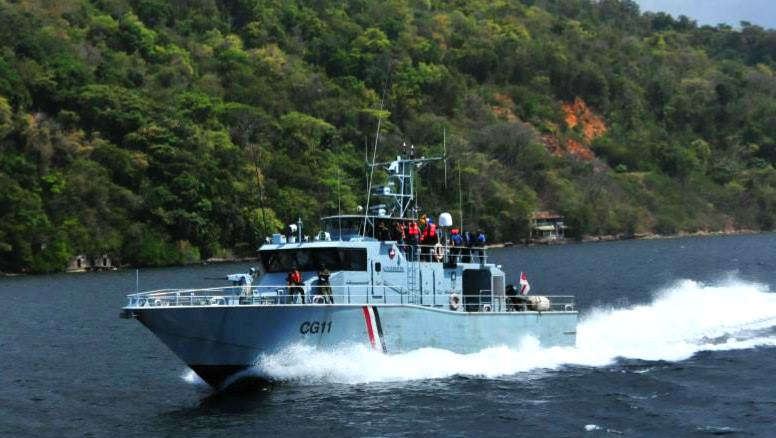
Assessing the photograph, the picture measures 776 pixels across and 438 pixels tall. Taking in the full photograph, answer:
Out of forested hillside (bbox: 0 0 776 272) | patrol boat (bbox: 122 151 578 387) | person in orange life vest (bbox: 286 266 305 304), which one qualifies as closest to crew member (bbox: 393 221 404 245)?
patrol boat (bbox: 122 151 578 387)

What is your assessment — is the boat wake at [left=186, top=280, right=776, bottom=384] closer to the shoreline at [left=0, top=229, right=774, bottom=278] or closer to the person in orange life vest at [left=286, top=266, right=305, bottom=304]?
the person in orange life vest at [left=286, top=266, right=305, bottom=304]

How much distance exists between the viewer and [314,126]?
4872 inches

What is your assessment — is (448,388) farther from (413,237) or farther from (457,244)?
(457,244)

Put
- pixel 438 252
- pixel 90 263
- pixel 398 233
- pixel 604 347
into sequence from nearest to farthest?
pixel 398 233
pixel 438 252
pixel 604 347
pixel 90 263

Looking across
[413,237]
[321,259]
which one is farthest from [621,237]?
[321,259]

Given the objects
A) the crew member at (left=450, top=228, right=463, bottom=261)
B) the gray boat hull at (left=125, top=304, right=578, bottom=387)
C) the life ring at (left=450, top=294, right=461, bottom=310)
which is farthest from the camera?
the crew member at (left=450, top=228, right=463, bottom=261)

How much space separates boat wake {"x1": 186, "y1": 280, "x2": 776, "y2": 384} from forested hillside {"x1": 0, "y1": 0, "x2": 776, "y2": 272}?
30795 millimetres

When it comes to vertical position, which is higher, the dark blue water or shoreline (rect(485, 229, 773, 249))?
shoreline (rect(485, 229, 773, 249))

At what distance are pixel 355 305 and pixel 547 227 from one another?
354 ft

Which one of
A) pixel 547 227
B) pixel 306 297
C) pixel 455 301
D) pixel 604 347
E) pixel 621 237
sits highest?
pixel 547 227

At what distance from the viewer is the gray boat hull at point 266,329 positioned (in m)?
28.0

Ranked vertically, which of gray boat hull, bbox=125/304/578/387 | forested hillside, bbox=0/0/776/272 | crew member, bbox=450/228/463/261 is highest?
forested hillside, bbox=0/0/776/272

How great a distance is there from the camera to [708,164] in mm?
169375

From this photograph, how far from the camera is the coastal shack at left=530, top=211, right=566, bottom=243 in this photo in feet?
435
